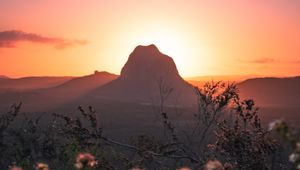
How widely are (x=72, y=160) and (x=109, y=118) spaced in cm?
8226

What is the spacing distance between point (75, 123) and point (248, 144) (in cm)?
429

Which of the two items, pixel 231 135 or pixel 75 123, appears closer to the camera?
pixel 231 135

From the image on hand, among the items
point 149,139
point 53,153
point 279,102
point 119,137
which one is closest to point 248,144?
point 149,139

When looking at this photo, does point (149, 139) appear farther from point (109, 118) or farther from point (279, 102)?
point (279, 102)

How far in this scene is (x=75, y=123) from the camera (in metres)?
12.1

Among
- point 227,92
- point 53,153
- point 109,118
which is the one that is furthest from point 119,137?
point 227,92

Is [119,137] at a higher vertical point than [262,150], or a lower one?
lower

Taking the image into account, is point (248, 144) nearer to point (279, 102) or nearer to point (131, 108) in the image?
point (131, 108)

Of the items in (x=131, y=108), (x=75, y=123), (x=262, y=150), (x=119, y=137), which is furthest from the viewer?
(x=131, y=108)

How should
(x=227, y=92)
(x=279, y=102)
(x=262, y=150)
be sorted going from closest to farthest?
1. (x=262, y=150)
2. (x=227, y=92)
3. (x=279, y=102)

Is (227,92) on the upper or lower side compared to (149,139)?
upper

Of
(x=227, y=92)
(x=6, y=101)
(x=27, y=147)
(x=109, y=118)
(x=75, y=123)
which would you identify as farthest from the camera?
(x=6, y=101)

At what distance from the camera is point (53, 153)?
1859 cm

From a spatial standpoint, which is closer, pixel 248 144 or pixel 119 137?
pixel 248 144
